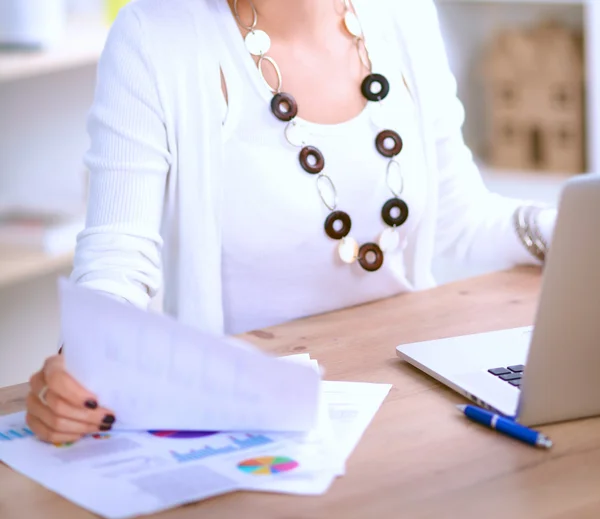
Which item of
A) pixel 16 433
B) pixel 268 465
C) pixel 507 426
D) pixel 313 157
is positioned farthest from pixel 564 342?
pixel 313 157

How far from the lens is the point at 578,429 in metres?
0.97

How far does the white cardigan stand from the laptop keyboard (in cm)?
Result: 45

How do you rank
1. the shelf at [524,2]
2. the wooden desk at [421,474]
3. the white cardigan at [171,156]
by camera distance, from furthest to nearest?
the shelf at [524,2] → the white cardigan at [171,156] → the wooden desk at [421,474]

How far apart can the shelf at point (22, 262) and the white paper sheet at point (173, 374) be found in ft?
4.09

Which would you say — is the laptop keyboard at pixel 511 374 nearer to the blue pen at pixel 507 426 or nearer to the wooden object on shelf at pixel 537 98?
the blue pen at pixel 507 426

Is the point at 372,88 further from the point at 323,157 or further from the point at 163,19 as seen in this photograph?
the point at 163,19

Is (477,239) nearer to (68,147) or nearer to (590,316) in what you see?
(590,316)

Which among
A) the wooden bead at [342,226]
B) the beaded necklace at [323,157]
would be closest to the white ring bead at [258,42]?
the beaded necklace at [323,157]

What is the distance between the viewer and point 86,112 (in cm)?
270

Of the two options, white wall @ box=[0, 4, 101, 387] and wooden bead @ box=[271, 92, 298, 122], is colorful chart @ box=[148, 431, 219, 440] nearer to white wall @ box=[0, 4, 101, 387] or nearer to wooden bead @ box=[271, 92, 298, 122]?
wooden bead @ box=[271, 92, 298, 122]

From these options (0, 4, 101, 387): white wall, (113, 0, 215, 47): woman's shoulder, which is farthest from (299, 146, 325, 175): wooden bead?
(0, 4, 101, 387): white wall

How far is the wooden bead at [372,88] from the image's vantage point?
5.08 ft

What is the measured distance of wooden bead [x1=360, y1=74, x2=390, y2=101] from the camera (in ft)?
5.08

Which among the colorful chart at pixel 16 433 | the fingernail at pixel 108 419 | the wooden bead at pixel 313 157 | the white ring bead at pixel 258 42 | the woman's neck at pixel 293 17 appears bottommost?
the colorful chart at pixel 16 433
